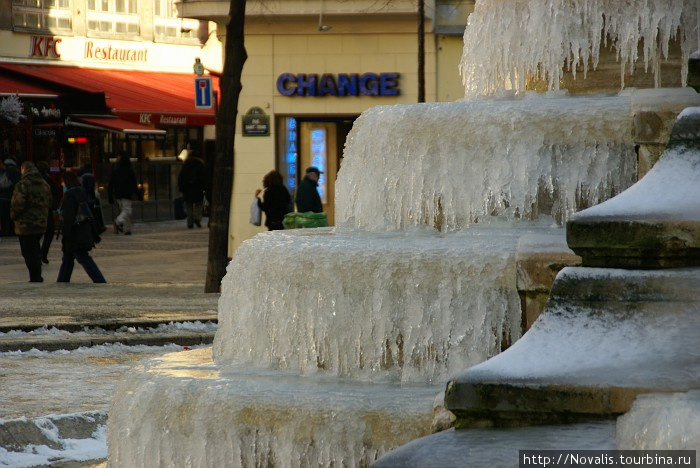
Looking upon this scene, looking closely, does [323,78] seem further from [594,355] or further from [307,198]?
[594,355]

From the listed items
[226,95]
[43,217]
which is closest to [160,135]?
[43,217]

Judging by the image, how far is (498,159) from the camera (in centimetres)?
764

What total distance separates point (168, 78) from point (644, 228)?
35753 millimetres

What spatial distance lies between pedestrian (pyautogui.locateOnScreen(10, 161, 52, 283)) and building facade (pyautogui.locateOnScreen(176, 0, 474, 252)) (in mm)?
6386

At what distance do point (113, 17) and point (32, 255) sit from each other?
20597mm

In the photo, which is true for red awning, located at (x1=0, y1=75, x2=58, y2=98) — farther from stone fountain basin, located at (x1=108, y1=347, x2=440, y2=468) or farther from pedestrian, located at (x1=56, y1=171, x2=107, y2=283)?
stone fountain basin, located at (x1=108, y1=347, x2=440, y2=468)

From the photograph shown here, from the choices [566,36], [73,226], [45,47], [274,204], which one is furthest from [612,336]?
[45,47]

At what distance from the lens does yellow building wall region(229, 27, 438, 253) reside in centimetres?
2572

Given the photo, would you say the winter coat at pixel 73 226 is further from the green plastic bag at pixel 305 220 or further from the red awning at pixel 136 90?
the red awning at pixel 136 90

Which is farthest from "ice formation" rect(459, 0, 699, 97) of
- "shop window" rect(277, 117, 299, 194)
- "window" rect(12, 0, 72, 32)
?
"window" rect(12, 0, 72, 32)

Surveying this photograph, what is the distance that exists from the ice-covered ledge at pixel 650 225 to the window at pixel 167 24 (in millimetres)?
35707

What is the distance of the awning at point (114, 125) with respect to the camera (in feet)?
108

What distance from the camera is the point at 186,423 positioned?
6328 millimetres

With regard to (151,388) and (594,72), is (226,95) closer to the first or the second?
(594,72)
